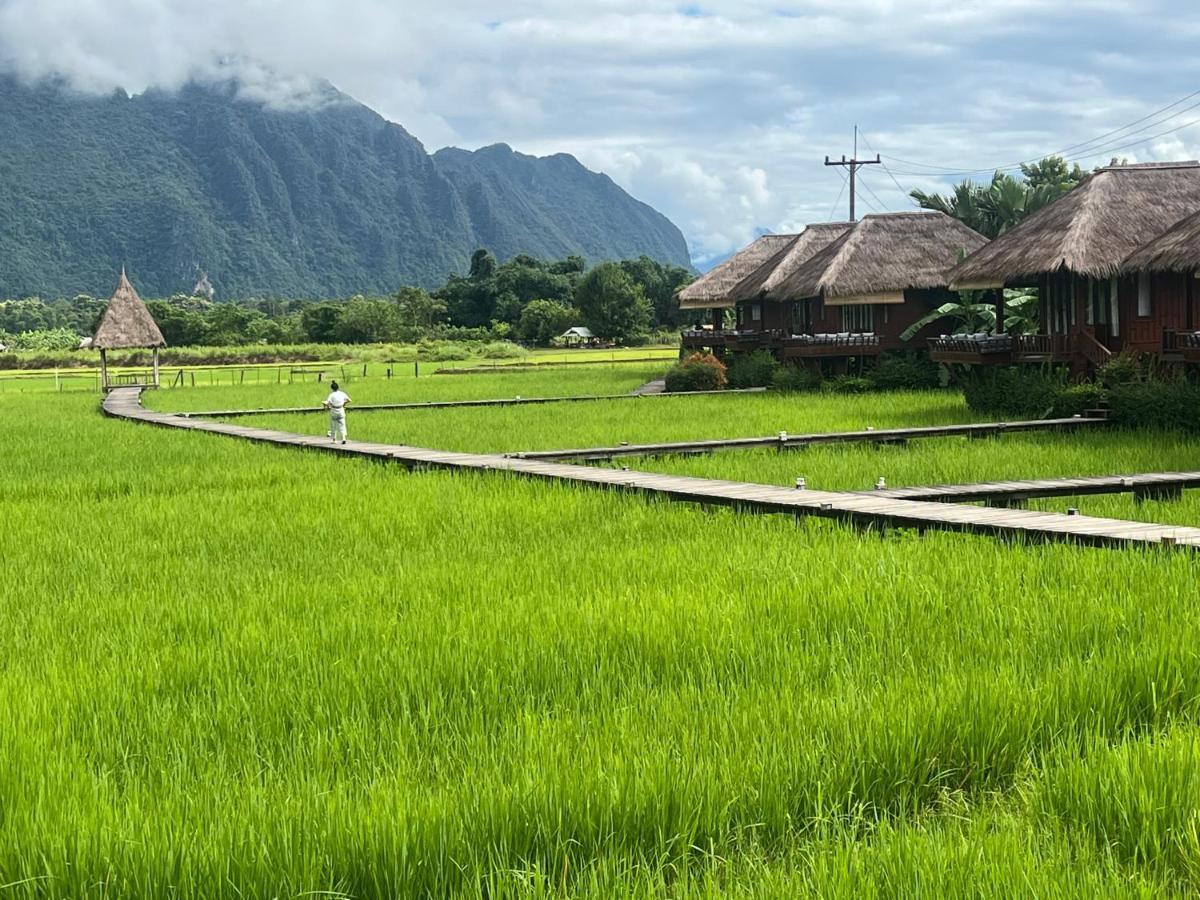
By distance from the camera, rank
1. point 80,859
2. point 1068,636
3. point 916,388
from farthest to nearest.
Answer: point 916,388, point 1068,636, point 80,859

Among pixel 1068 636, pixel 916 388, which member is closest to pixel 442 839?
pixel 1068 636

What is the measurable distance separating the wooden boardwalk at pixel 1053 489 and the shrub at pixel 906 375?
2026 centimetres

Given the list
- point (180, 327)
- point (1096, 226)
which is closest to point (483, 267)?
point (180, 327)

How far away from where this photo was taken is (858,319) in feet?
112

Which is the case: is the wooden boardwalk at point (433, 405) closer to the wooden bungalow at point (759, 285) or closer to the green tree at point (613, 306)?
the wooden bungalow at point (759, 285)

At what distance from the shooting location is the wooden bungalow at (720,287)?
43.0 metres

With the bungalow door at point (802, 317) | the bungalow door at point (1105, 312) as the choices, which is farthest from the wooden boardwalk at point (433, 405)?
the bungalow door at point (1105, 312)

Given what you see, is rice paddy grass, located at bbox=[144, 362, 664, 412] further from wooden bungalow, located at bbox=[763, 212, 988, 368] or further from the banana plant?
the banana plant

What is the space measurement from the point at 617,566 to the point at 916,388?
24164 millimetres

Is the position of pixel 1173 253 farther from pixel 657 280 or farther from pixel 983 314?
pixel 657 280

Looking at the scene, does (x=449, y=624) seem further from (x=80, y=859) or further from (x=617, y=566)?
(x=80, y=859)

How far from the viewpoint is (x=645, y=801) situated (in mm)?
3738

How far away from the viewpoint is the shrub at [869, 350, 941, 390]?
1224 inches

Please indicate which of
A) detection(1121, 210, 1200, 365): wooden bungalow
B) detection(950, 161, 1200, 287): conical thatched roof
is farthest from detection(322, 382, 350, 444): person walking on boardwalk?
detection(950, 161, 1200, 287): conical thatched roof
